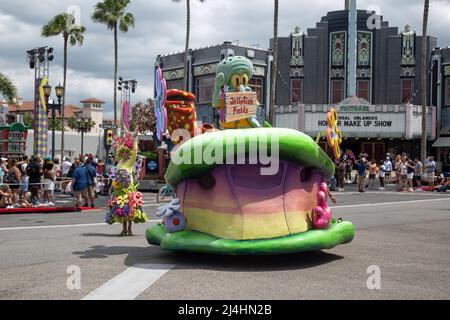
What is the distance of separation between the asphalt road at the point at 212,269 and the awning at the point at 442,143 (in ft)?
92.9

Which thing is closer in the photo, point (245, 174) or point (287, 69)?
point (245, 174)

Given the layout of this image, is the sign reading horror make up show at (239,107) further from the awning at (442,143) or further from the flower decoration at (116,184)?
the awning at (442,143)

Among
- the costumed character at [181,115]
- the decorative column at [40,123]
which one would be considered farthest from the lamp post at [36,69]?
the costumed character at [181,115]

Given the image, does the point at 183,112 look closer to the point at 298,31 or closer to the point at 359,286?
the point at 359,286

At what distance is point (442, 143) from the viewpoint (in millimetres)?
38688

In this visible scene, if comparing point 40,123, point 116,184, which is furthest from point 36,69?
point 116,184

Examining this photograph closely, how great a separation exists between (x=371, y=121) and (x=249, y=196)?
3185cm

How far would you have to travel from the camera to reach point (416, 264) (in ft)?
25.9

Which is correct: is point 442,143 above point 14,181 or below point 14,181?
above

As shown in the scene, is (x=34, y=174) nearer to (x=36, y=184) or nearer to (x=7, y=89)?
(x=36, y=184)

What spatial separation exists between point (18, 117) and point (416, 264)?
130 ft

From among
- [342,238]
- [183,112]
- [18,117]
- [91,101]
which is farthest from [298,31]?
[91,101]
